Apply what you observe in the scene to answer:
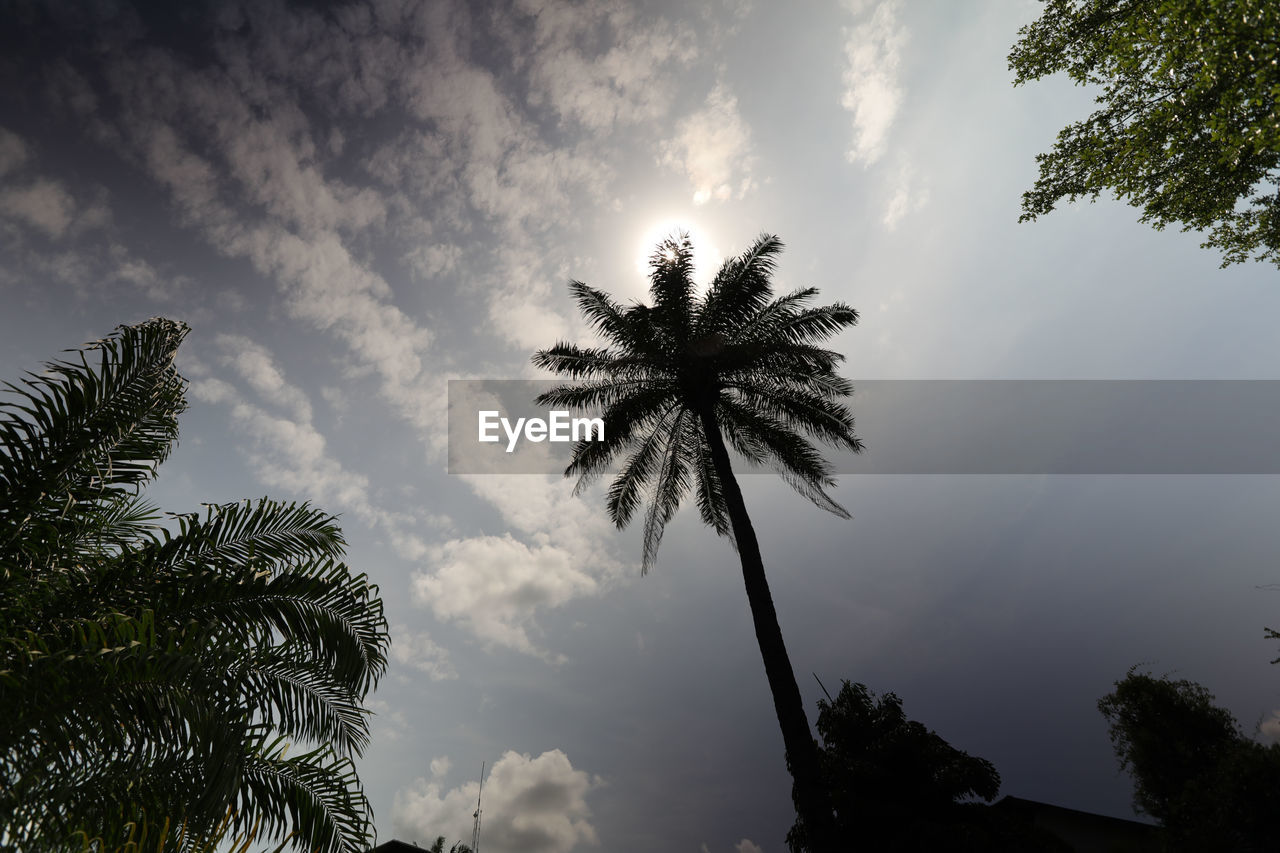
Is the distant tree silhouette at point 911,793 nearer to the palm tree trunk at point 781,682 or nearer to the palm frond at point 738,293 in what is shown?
the palm tree trunk at point 781,682

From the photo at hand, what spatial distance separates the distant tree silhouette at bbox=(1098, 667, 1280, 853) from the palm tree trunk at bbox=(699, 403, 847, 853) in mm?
15653

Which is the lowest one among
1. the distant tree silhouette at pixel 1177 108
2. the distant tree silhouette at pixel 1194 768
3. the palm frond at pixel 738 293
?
Answer: the distant tree silhouette at pixel 1194 768

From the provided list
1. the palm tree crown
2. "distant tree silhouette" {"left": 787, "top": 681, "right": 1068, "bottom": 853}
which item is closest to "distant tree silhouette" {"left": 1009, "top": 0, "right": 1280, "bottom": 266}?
the palm tree crown

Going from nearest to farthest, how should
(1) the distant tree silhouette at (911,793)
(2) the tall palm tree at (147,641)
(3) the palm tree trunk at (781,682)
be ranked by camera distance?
(2) the tall palm tree at (147,641)
(3) the palm tree trunk at (781,682)
(1) the distant tree silhouette at (911,793)

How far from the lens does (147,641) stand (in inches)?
204

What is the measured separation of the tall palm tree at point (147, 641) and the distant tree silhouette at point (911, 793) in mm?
14978

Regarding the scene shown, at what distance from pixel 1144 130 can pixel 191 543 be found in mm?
14338

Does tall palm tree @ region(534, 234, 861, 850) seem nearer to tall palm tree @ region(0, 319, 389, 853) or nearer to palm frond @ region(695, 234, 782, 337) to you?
palm frond @ region(695, 234, 782, 337)

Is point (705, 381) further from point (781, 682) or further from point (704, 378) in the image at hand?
point (781, 682)

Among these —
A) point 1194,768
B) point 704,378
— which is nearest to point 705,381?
point 704,378

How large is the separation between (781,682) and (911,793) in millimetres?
9469

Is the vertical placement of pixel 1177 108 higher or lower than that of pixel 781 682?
higher

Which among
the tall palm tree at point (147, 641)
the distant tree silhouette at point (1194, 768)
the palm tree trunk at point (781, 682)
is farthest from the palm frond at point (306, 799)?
the distant tree silhouette at point (1194, 768)

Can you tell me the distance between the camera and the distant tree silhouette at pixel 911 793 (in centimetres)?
1562
